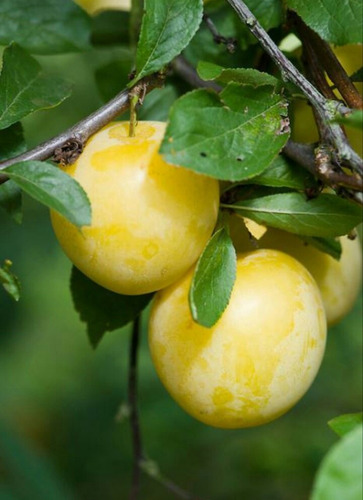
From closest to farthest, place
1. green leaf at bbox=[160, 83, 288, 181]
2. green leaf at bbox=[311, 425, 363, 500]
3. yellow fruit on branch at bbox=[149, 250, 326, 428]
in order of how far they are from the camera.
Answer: green leaf at bbox=[311, 425, 363, 500]
green leaf at bbox=[160, 83, 288, 181]
yellow fruit on branch at bbox=[149, 250, 326, 428]

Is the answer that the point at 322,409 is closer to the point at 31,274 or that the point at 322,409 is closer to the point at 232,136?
the point at 31,274

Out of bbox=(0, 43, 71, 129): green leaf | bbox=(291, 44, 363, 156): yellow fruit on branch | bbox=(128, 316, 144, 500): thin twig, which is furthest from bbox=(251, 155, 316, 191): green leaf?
bbox=(128, 316, 144, 500): thin twig

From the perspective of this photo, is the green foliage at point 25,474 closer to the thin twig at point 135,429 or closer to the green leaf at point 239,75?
the thin twig at point 135,429

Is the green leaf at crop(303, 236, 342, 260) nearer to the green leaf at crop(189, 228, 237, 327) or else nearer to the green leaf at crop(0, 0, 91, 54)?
the green leaf at crop(189, 228, 237, 327)

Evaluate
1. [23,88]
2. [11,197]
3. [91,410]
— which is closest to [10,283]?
[11,197]

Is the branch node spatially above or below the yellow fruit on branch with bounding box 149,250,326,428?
above

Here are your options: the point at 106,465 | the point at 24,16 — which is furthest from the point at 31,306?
the point at 24,16
